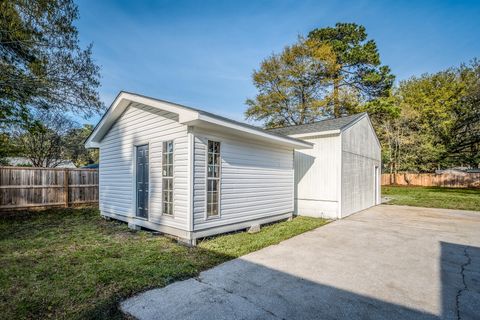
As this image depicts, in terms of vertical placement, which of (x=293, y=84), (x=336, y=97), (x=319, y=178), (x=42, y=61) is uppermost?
(x=293, y=84)

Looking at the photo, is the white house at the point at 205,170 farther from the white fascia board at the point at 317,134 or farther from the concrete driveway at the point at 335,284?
the concrete driveway at the point at 335,284

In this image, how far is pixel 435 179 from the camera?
78.4ft

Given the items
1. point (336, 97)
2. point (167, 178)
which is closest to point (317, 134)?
point (167, 178)

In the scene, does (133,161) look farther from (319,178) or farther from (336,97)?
(336,97)

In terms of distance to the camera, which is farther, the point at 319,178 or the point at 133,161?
the point at 319,178

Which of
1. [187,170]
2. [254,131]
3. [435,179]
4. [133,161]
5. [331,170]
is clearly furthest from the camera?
[435,179]

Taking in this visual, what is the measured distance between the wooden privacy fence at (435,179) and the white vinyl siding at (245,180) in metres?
22.3

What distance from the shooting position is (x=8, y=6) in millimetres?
A: 6684

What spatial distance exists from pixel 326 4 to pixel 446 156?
2202cm

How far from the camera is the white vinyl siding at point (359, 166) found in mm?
8953

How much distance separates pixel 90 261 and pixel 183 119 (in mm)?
2967

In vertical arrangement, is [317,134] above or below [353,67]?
below

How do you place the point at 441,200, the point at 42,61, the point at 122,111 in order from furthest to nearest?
the point at 441,200 → the point at 42,61 → the point at 122,111

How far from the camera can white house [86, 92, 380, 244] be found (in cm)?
518
